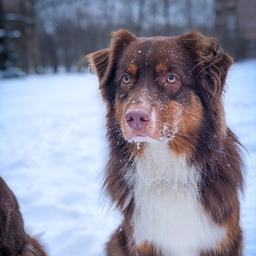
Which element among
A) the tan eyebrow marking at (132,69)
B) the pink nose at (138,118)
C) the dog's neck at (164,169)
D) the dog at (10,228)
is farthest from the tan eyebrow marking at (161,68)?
the dog at (10,228)

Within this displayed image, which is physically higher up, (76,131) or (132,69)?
(132,69)

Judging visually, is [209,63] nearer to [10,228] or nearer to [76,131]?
[10,228]

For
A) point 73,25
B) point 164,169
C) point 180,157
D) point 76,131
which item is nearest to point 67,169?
point 76,131

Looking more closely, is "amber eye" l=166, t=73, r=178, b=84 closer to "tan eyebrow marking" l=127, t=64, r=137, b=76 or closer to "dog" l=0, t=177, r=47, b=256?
"tan eyebrow marking" l=127, t=64, r=137, b=76

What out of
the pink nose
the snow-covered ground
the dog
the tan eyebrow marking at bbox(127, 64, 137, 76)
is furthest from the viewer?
the snow-covered ground

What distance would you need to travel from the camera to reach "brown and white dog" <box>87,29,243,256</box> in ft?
10.7

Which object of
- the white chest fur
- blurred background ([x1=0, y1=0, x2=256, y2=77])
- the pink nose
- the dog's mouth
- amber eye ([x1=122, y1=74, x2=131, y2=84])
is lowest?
blurred background ([x1=0, y1=0, x2=256, y2=77])

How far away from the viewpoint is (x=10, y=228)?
9.60 ft

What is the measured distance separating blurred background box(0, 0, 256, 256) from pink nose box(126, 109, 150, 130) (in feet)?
3.72

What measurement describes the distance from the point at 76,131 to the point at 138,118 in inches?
253

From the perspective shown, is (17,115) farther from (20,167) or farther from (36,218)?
(36,218)

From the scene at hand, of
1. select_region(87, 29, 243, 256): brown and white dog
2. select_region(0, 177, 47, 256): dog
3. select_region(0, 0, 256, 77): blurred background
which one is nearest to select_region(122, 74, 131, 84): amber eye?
select_region(87, 29, 243, 256): brown and white dog

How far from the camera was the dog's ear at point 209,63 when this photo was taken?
3.25 metres

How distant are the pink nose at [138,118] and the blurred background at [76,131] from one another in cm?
113
